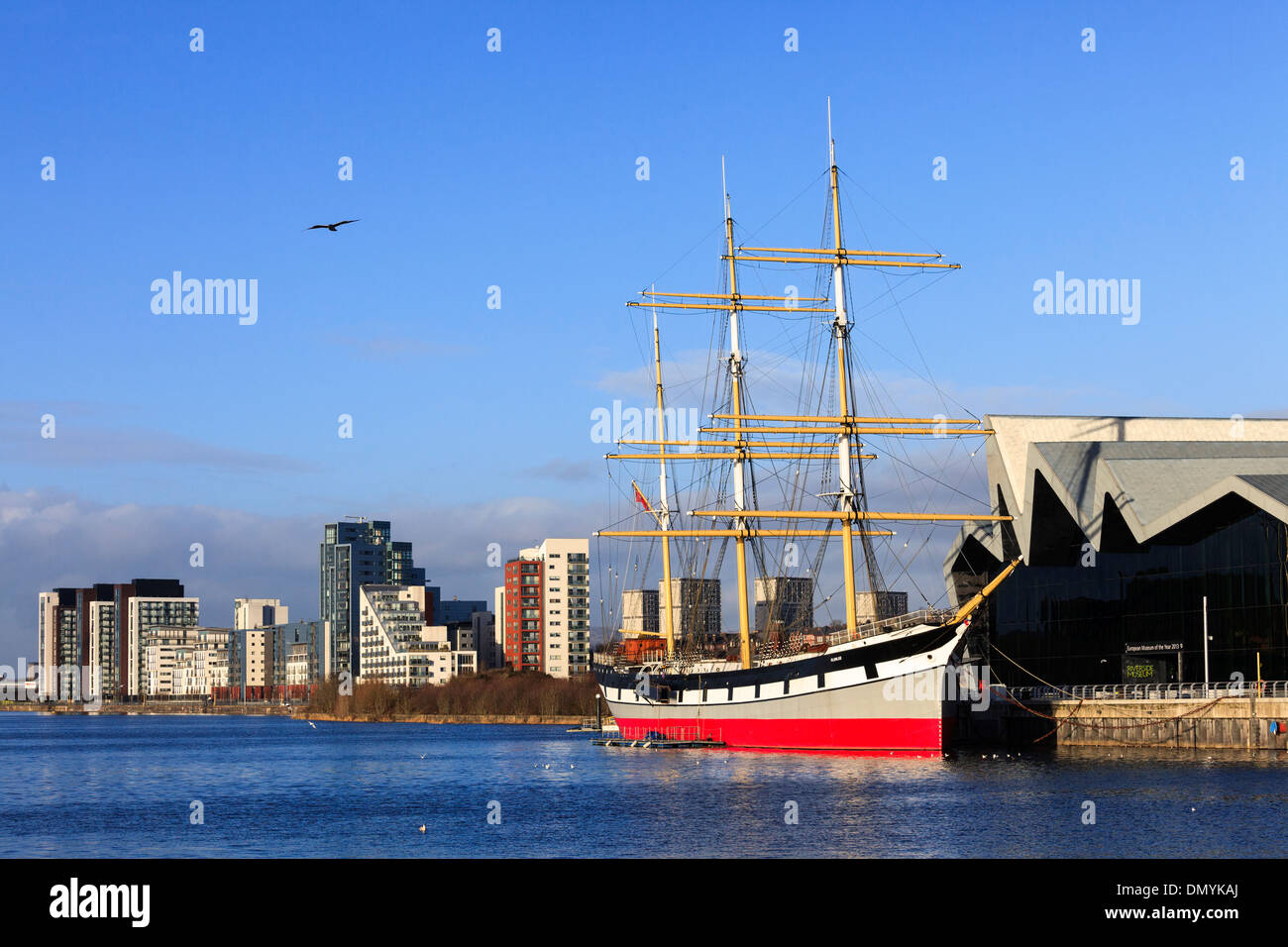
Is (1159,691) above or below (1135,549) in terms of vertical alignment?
below

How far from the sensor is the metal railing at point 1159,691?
72500mm

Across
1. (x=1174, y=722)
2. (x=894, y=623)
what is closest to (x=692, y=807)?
(x=894, y=623)

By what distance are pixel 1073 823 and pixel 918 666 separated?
27277mm

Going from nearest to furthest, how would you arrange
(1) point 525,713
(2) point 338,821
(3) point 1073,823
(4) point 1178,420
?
(3) point 1073,823
(2) point 338,821
(4) point 1178,420
(1) point 525,713

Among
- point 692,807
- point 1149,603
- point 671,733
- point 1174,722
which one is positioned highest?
point 1149,603

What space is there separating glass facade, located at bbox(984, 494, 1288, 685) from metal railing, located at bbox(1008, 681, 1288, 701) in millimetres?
682

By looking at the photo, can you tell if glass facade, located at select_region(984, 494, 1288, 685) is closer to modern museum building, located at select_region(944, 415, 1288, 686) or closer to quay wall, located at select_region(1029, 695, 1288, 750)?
modern museum building, located at select_region(944, 415, 1288, 686)

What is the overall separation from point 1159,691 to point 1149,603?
5.49 m

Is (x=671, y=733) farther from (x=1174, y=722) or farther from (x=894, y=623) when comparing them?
(x=1174, y=722)

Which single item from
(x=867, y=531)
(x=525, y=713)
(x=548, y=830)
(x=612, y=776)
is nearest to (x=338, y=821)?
(x=548, y=830)

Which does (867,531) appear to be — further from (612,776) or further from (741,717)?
(612,776)

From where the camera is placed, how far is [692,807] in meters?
53.3

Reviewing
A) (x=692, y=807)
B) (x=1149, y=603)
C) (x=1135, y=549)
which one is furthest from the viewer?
(x=1135, y=549)
